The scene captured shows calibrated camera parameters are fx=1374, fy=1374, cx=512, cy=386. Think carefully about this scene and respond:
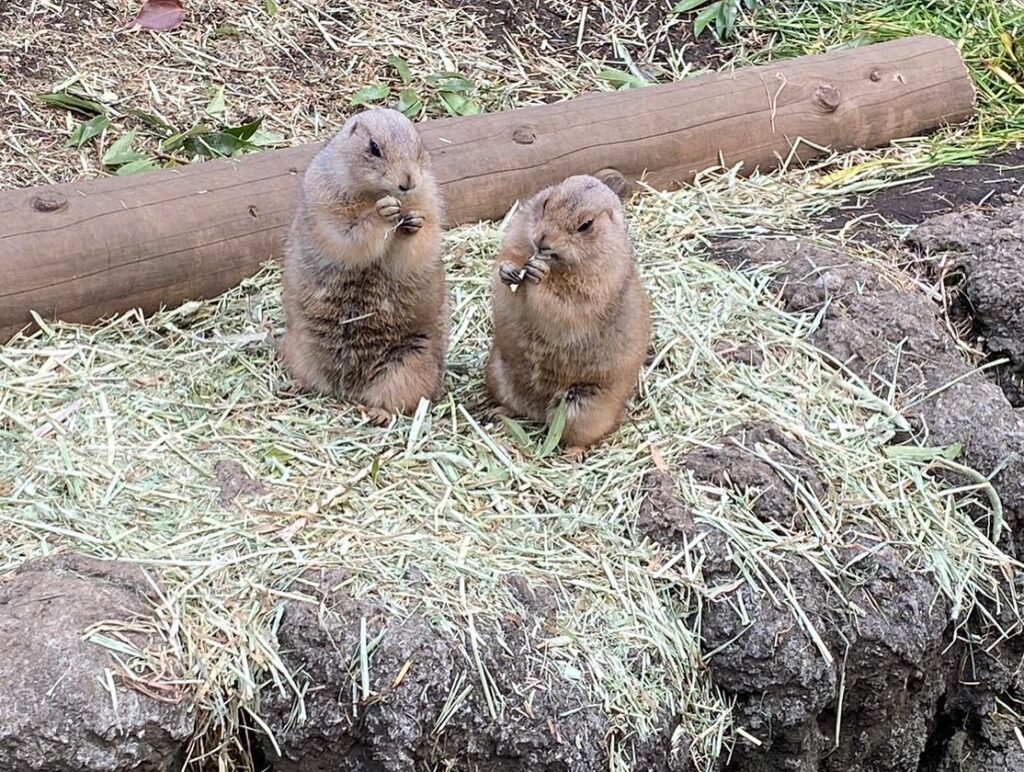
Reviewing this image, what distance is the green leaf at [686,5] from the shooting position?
9.62 metres

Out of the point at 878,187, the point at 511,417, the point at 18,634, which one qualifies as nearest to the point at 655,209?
the point at 878,187

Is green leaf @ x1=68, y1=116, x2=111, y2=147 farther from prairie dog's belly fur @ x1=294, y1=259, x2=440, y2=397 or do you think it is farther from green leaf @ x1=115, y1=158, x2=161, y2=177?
prairie dog's belly fur @ x1=294, y1=259, x2=440, y2=397

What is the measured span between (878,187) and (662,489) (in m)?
3.47

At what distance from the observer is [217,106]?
7.94 meters

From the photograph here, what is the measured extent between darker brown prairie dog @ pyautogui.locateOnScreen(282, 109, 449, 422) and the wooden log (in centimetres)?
88

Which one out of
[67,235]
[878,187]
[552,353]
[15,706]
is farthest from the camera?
[878,187]

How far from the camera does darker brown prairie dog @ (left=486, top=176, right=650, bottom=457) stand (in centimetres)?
538

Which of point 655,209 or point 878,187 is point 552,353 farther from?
point 878,187

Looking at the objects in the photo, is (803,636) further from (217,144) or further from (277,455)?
(217,144)

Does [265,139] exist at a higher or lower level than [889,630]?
higher

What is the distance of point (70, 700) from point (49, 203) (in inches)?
115

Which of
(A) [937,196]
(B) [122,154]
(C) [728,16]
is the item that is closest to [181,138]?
(B) [122,154]

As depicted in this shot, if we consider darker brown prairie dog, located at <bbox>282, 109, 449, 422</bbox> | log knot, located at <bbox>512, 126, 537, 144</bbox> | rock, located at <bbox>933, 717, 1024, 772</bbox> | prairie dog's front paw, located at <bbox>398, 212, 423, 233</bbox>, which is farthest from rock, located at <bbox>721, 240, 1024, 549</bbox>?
prairie dog's front paw, located at <bbox>398, 212, 423, 233</bbox>

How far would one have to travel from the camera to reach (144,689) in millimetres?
4105
